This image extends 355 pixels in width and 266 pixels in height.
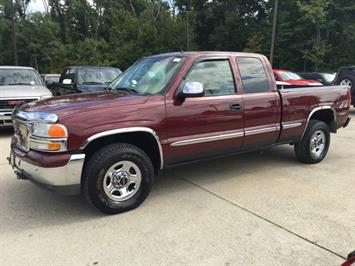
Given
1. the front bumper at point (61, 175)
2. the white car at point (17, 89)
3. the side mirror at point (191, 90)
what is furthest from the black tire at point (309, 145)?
the white car at point (17, 89)

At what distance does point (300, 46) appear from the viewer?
1346 inches

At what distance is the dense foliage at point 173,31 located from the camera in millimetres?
32906

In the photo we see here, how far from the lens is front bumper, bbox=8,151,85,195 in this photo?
3.82 metres

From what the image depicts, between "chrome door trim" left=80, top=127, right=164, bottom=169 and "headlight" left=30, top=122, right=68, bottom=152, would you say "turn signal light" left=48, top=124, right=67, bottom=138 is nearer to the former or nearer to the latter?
"headlight" left=30, top=122, right=68, bottom=152

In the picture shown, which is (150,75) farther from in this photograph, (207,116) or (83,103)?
(83,103)

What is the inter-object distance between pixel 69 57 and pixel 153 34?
9870mm

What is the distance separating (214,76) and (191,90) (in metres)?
0.73

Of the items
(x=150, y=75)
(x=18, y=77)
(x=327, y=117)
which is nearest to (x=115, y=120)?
(x=150, y=75)

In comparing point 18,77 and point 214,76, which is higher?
point 214,76

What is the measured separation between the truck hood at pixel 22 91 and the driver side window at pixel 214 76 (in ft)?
18.3

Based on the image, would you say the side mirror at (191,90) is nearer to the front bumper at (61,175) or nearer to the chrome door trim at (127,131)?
the chrome door trim at (127,131)

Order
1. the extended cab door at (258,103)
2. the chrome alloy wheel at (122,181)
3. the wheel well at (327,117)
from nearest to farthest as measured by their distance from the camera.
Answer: the chrome alloy wheel at (122,181), the extended cab door at (258,103), the wheel well at (327,117)

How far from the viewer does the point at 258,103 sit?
5.29 metres

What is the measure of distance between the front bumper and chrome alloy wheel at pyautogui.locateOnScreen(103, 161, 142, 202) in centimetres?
33
